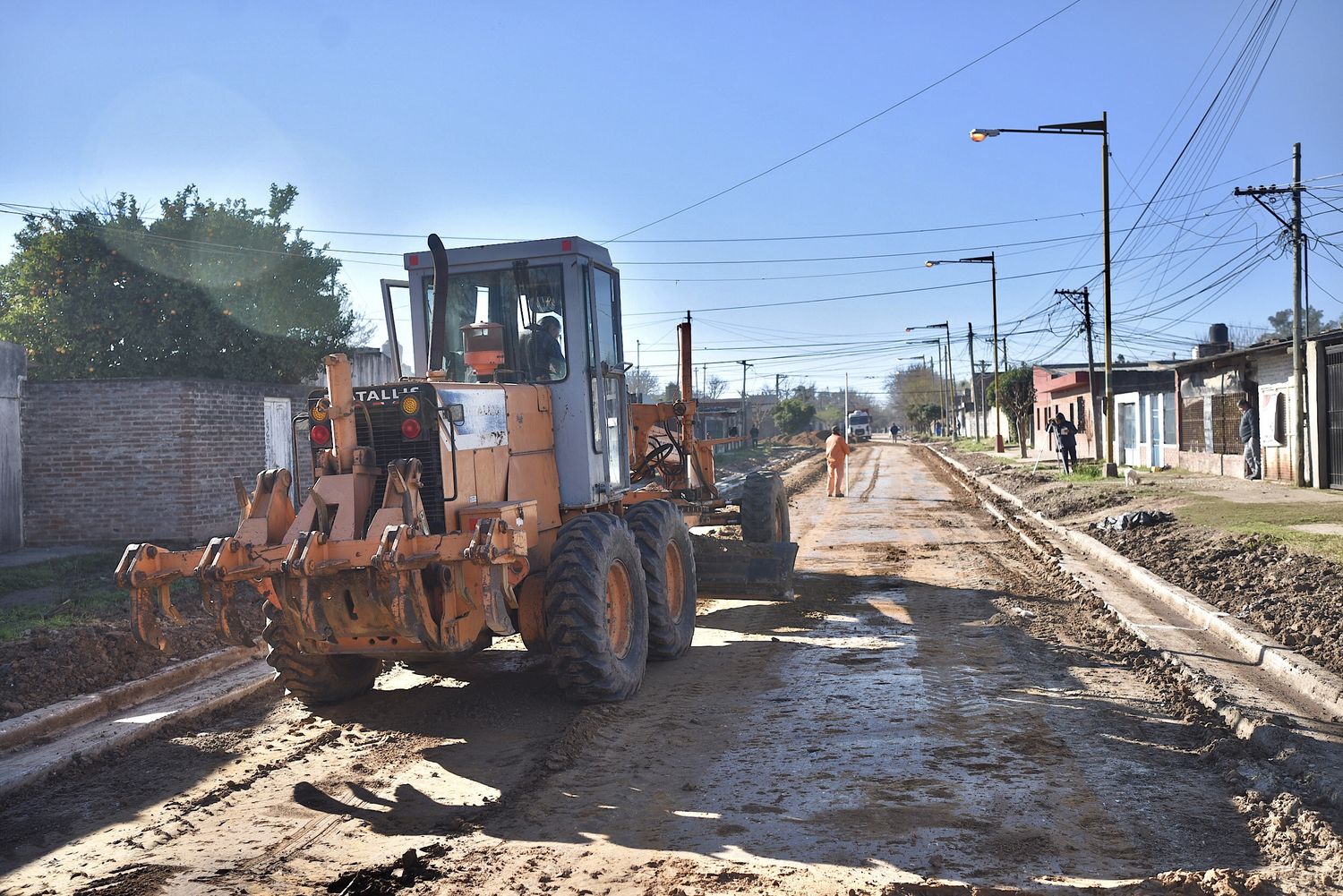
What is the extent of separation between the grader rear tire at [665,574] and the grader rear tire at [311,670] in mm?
2152

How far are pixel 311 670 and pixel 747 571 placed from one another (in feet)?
15.4

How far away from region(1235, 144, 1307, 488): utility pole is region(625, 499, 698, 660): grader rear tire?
16.2 meters

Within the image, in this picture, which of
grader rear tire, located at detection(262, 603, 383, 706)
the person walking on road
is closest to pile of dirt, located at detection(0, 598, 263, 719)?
grader rear tire, located at detection(262, 603, 383, 706)

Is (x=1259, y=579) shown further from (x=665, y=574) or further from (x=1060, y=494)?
(x=1060, y=494)

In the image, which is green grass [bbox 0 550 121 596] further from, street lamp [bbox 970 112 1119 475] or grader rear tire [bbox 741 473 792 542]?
street lamp [bbox 970 112 1119 475]

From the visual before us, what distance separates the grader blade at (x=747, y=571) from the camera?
35.3 ft

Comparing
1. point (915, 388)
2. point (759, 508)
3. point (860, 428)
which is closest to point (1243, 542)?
point (759, 508)

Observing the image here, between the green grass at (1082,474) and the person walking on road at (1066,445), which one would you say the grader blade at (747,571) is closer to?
the green grass at (1082,474)

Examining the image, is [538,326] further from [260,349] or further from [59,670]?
[260,349]

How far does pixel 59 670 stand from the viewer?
27.2 feet

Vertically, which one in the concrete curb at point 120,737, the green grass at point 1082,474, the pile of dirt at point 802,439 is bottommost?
the concrete curb at point 120,737

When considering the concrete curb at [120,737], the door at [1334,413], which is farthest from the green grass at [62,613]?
the door at [1334,413]

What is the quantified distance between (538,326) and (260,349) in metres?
12.8

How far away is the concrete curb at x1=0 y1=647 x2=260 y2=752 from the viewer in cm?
705
